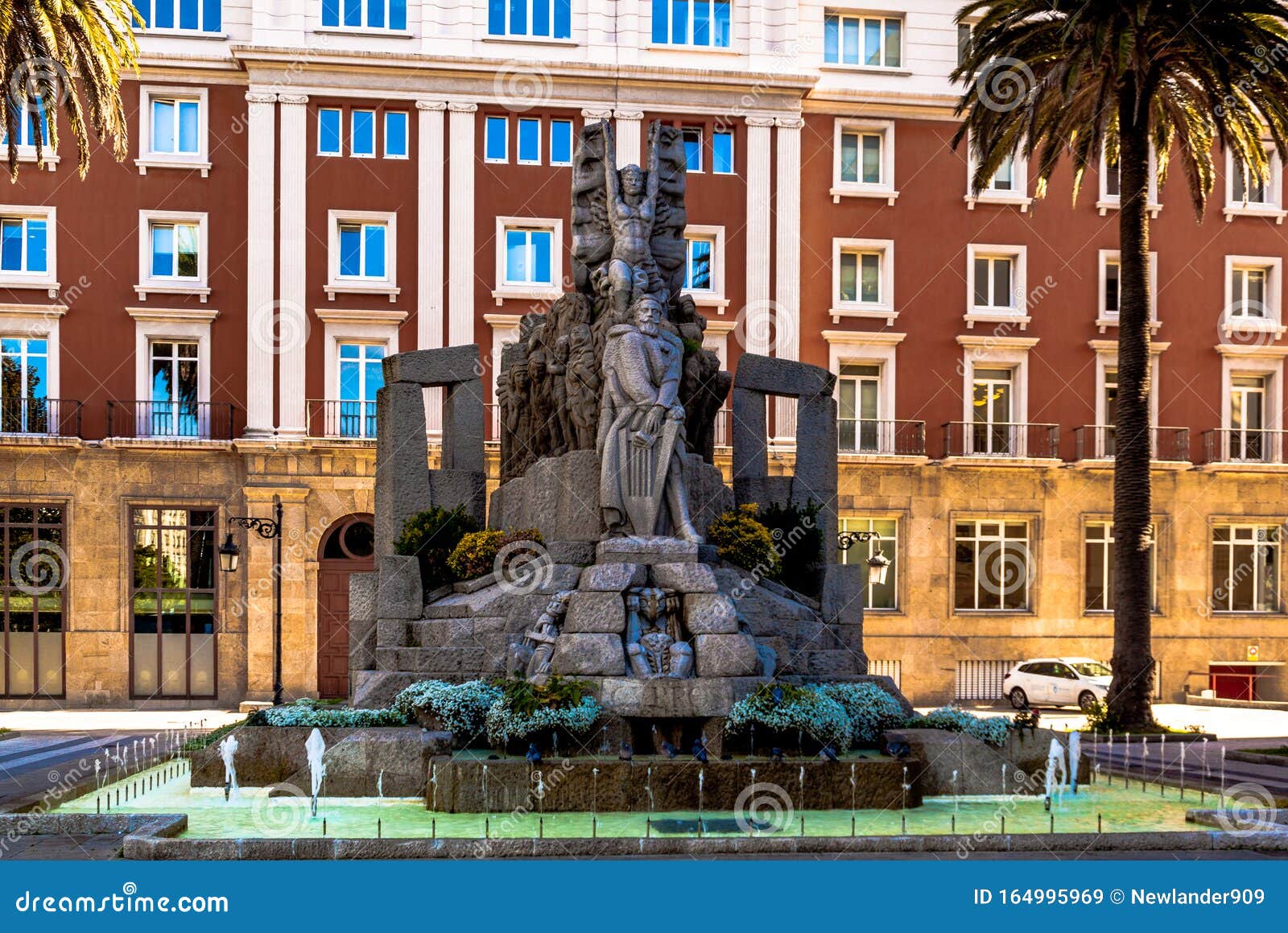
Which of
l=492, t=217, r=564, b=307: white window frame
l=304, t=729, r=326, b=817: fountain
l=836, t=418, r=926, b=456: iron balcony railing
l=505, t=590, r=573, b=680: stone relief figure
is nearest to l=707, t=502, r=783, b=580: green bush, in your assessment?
l=505, t=590, r=573, b=680: stone relief figure

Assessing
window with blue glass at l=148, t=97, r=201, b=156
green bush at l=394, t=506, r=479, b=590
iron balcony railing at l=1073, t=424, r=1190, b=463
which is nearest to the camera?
green bush at l=394, t=506, r=479, b=590

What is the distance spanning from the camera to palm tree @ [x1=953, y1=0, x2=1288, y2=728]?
26812 millimetres

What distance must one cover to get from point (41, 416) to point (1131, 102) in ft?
94.3

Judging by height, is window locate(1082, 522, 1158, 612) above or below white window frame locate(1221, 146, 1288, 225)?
below

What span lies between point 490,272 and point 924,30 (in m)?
14.9

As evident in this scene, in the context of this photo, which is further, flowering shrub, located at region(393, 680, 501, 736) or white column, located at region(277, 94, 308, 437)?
white column, located at region(277, 94, 308, 437)

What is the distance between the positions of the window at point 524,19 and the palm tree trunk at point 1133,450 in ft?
61.2

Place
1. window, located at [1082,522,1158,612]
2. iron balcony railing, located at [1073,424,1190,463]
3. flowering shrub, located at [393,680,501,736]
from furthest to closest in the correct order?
iron balcony railing, located at [1073,424,1190,463], window, located at [1082,522,1158,612], flowering shrub, located at [393,680,501,736]

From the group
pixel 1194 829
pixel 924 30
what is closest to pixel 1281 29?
pixel 924 30

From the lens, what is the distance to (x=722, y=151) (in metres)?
42.3

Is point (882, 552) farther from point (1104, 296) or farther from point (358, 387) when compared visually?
point (358, 387)

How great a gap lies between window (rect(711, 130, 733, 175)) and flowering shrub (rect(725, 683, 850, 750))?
92.3 ft

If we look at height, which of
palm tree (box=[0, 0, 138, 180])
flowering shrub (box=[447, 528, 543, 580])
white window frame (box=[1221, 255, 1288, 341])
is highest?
palm tree (box=[0, 0, 138, 180])

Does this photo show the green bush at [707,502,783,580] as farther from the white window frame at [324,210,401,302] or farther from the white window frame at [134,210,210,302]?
the white window frame at [134,210,210,302]
